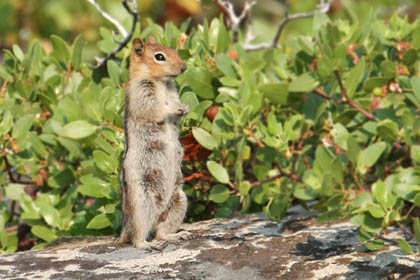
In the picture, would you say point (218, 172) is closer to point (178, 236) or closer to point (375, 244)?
point (178, 236)

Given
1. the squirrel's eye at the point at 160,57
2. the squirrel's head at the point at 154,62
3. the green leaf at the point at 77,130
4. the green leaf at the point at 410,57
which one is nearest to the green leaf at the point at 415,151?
the green leaf at the point at 410,57

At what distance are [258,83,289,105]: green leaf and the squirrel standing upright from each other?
1.83 ft

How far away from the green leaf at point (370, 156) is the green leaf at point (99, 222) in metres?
1.55

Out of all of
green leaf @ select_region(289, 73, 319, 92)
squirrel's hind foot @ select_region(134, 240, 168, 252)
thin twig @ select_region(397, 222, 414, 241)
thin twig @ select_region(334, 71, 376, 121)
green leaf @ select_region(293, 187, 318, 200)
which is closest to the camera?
thin twig @ select_region(397, 222, 414, 241)

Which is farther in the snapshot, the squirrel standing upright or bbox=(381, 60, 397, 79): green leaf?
bbox=(381, 60, 397, 79): green leaf

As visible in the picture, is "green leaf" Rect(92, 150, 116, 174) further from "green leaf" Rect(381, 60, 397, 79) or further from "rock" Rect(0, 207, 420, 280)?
"green leaf" Rect(381, 60, 397, 79)

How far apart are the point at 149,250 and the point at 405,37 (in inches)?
97.5

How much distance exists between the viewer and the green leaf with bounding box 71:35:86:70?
520 cm

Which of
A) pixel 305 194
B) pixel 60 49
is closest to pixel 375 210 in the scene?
pixel 305 194

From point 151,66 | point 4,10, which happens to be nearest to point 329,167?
point 151,66

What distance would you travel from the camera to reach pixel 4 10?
8680 mm

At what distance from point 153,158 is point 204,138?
337 mm

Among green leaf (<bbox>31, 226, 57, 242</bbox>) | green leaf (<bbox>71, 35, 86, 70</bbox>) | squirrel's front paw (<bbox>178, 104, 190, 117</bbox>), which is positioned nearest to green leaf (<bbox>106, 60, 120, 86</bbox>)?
green leaf (<bbox>71, 35, 86, 70</bbox>)

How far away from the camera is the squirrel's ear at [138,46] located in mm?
4695
